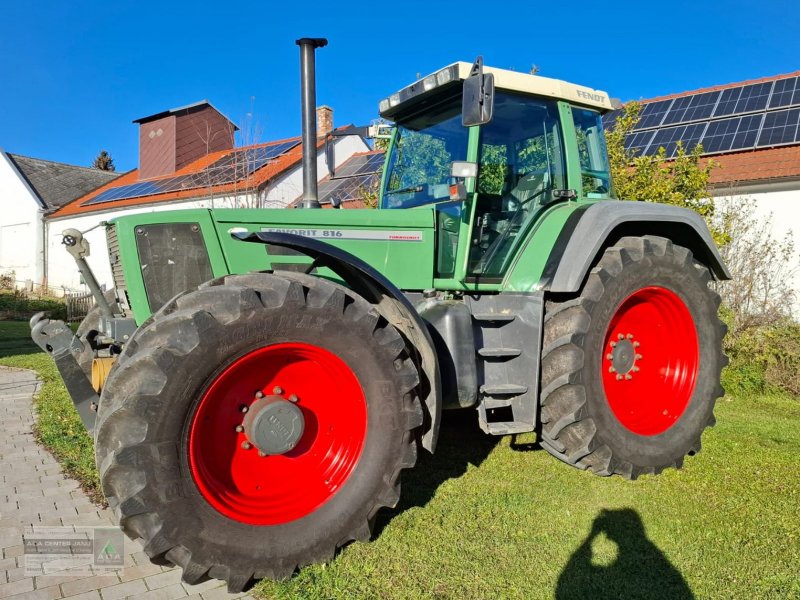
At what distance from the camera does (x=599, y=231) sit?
378cm

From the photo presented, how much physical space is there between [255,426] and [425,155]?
7.67 feet

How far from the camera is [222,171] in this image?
14094 millimetres

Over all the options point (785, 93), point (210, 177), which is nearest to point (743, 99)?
point (785, 93)

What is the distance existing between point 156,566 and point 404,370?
149cm

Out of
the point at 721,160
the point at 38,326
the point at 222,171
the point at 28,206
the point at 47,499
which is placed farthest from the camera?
the point at 28,206

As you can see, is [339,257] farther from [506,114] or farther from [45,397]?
[45,397]

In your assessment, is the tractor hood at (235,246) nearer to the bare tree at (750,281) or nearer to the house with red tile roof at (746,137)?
the bare tree at (750,281)

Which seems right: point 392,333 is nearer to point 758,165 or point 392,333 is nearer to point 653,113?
point 758,165

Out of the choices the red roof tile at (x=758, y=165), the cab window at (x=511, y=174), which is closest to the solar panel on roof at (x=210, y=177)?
the red roof tile at (x=758, y=165)

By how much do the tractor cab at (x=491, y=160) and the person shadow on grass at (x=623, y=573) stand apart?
1645 millimetres

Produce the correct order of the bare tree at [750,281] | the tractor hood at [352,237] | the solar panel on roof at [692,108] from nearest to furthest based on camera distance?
the tractor hood at [352,237] → the bare tree at [750,281] → the solar panel on roof at [692,108]

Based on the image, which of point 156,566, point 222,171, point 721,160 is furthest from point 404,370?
point 222,171

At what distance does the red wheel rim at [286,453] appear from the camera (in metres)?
2.73

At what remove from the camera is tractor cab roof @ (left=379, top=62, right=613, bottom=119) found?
3.76 metres
